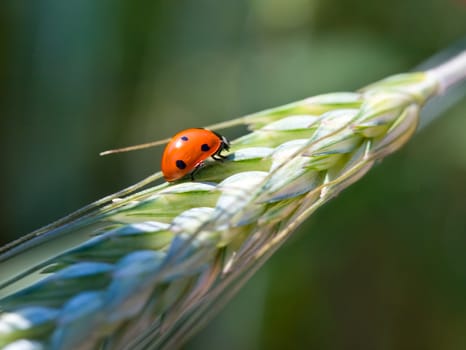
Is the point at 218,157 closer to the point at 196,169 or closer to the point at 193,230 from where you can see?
the point at 196,169

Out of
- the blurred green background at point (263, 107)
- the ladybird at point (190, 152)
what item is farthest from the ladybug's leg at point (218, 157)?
the blurred green background at point (263, 107)

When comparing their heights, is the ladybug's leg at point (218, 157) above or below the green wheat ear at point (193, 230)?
above

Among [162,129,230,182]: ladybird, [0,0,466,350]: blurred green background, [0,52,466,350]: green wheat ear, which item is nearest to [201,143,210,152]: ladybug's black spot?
[162,129,230,182]: ladybird

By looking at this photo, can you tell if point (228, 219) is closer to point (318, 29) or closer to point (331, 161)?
point (331, 161)

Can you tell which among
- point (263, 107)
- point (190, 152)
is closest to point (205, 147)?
point (190, 152)

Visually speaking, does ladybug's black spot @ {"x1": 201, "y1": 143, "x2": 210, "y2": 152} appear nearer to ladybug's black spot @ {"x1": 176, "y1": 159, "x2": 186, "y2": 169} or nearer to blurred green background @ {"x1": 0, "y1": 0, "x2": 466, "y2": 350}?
ladybug's black spot @ {"x1": 176, "y1": 159, "x2": 186, "y2": 169}

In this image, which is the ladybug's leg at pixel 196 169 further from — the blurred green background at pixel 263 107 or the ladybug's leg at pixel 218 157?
the blurred green background at pixel 263 107
